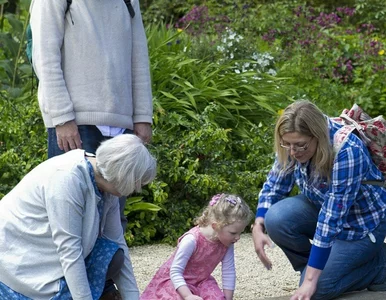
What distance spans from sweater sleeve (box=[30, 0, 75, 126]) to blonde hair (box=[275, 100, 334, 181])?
942 millimetres

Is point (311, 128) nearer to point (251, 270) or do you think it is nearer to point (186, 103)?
point (251, 270)

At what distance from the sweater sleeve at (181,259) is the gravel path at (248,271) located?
2.26 feet

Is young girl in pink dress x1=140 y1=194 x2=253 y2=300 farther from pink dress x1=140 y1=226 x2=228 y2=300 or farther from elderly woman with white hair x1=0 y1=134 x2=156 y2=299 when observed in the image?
elderly woman with white hair x1=0 y1=134 x2=156 y2=299

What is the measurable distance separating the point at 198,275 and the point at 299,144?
2.55 ft

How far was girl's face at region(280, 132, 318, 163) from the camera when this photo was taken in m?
3.90

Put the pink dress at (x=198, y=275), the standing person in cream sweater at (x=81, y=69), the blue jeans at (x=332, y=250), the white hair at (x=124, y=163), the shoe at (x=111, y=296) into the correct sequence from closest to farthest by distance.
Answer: the white hair at (x=124, y=163)
the shoe at (x=111, y=296)
the standing person in cream sweater at (x=81, y=69)
the pink dress at (x=198, y=275)
the blue jeans at (x=332, y=250)

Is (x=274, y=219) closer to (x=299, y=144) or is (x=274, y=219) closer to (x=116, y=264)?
(x=299, y=144)

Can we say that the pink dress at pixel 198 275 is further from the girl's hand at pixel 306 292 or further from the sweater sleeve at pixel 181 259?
the girl's hand at pixel 306 292

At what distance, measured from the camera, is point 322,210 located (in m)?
3.96

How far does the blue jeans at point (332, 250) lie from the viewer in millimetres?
4172

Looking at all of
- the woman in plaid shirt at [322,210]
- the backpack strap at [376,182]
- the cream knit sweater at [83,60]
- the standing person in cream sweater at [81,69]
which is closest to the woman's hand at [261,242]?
the woman in plaid shirt at [322,210]

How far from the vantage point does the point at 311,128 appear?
388cm

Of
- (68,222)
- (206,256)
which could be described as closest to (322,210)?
(206,256)

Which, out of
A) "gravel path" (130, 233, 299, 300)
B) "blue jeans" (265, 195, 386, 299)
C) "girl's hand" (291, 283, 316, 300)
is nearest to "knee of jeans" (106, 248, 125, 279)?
"girl's hand" (291, 283, 316, 300)
